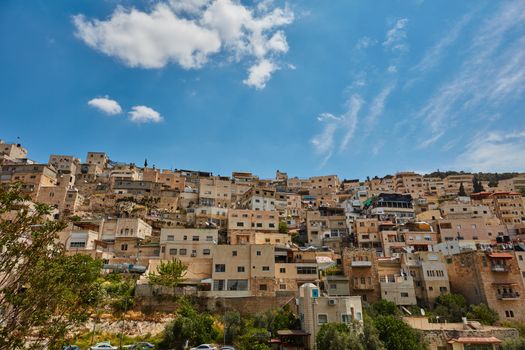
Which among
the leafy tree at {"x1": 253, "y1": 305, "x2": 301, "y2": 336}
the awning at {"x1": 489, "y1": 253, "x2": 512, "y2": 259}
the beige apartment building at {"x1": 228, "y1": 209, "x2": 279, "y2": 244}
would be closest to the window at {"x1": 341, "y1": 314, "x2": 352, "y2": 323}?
the leafy tree at {"x1": 253, "y1": 305, "x2": 301, "y2": 336}

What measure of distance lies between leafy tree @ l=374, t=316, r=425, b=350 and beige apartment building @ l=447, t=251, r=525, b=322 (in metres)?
11.9

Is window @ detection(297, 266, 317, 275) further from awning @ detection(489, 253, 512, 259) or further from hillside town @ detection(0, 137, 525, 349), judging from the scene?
awning @ detection(489, 253, 512, 259)

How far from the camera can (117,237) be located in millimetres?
Result: 50656

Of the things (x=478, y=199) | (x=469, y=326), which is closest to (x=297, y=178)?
(x=478, y=199)

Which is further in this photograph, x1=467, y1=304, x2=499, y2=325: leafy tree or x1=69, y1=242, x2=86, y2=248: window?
x1=69, y1=242, x2=86, y2=248: window

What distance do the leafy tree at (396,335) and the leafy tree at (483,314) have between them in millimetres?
8465

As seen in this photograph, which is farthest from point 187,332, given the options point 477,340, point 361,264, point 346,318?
point 477,340

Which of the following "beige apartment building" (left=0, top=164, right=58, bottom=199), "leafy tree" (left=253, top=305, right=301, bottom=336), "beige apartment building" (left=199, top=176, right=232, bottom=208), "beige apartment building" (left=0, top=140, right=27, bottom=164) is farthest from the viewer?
"beige apartment building" (left=0, top=140, right=27, bottom=164)

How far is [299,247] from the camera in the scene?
53969 millimetres

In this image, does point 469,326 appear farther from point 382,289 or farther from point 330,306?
point 330,306

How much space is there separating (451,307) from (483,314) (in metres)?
2.87

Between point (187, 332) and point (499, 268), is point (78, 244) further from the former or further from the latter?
point (499, 268)

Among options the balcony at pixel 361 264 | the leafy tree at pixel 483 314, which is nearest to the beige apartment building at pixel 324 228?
the balcony at pixel 361 264

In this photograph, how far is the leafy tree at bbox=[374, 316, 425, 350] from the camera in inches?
1196
